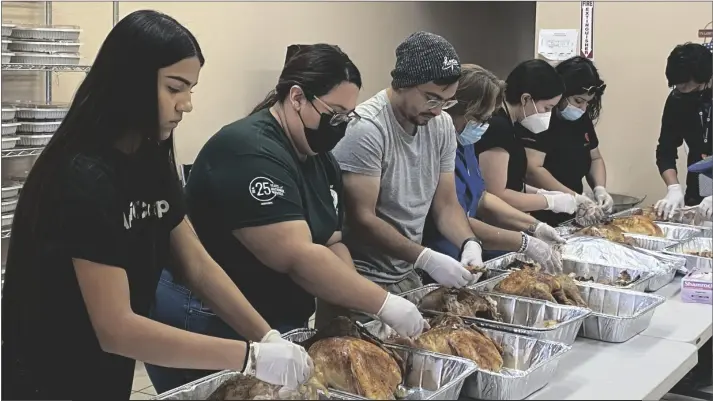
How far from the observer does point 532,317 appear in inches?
81.8

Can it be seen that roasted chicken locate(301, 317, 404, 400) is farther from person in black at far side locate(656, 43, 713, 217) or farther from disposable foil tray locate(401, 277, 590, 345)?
person in black at far side locate(656, 43, 713, 217)

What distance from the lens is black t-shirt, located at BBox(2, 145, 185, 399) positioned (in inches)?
57.1

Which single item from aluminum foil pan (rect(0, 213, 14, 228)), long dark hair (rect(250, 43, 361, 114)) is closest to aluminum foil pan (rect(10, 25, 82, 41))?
aluminum foil pan (rect(0, 213, 14, 228))

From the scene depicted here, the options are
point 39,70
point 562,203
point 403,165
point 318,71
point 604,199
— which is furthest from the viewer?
point 604,199

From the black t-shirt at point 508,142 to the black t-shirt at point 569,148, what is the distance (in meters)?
0.25

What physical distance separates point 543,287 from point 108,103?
1.26 meters

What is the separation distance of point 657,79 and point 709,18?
1.10 feet

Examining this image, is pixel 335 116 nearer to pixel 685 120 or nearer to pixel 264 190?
pixel 264 190

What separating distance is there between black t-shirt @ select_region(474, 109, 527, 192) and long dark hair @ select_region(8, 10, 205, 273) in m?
1.78

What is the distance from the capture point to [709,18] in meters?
3.40

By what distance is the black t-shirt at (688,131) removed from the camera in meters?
2.69

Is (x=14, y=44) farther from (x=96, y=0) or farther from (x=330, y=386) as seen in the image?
(x=330, y=386)

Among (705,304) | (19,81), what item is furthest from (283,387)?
(19,81)

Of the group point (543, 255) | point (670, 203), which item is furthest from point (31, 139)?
point (670, 203)
